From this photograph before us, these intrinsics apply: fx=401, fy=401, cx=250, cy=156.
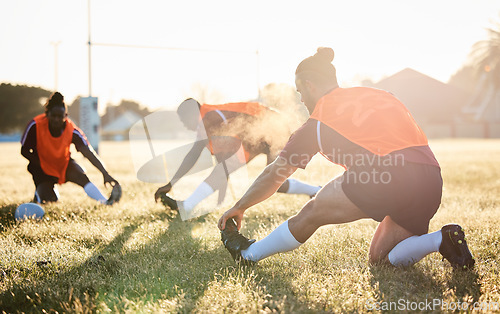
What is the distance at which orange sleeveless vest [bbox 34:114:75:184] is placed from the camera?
5.47 metres

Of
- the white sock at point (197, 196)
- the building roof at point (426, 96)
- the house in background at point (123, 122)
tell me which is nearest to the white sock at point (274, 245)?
the white sock at point (197, 196)

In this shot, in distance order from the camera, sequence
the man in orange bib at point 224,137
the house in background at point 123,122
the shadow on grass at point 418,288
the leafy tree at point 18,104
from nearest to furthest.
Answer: the shadow on grass at point 418,288
the man in orange bib at point 224,137
the leafy tree at point 18,104
the house in background at point 123,122

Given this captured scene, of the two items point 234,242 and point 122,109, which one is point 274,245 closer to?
point 234,242

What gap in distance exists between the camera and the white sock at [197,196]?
4.88 m

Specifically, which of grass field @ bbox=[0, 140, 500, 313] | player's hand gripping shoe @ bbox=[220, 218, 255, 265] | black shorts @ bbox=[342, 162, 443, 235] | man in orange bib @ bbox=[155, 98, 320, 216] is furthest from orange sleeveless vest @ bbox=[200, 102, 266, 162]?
black shorts @ bbox=[342, 162, 443, 235]

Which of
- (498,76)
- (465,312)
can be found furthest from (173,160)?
(498,76)

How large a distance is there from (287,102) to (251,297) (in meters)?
5.14

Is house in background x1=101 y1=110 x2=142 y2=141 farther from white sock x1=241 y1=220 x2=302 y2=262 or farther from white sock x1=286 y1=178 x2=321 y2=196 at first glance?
white sock x1=241 y1=220 x2=302 y2=262

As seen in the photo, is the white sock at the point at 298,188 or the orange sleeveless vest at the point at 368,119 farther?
the white sock at the point at 298,188

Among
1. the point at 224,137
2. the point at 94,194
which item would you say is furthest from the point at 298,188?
the point at 94,194

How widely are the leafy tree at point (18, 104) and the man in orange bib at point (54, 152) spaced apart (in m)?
47.5

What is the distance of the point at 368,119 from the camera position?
8.00ft

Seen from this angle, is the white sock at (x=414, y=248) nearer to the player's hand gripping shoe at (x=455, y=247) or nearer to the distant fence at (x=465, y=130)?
the player's hand gripping shoe at (x=455, y=247)

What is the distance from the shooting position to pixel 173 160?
10.4m
